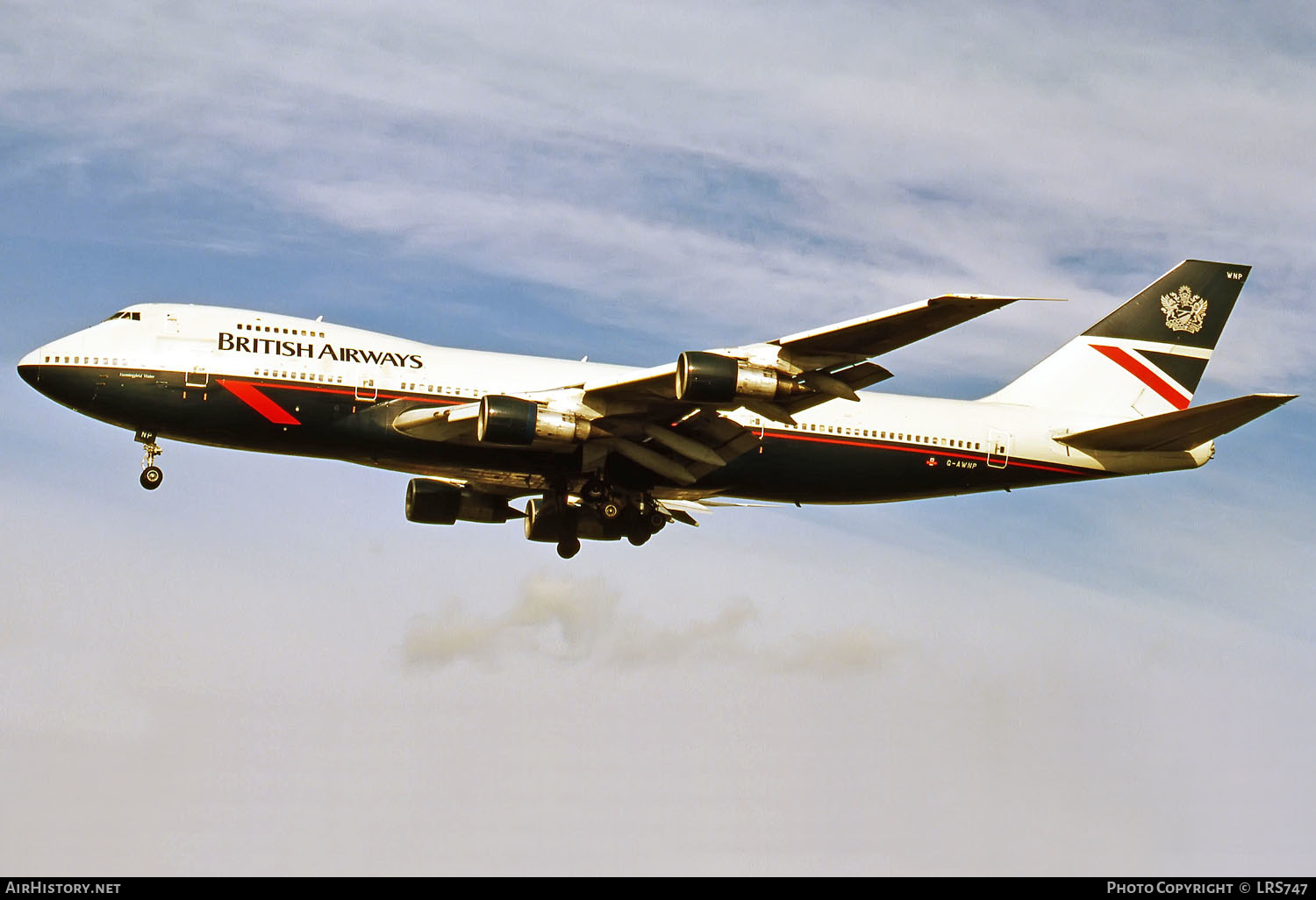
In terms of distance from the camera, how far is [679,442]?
37188mm

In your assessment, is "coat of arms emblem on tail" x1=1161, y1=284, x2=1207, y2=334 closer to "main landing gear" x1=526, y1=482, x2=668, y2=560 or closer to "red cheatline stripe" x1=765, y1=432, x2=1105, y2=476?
"red cheatline stripe" x1=765, y1=432, x2=1105, y2=476

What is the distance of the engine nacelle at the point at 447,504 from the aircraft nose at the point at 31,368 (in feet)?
35.8

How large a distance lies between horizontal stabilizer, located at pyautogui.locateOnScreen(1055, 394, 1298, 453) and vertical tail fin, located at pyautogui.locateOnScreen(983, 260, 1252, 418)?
2.82 meters

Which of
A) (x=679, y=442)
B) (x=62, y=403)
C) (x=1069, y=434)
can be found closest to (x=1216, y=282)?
(x=1069, y=434)

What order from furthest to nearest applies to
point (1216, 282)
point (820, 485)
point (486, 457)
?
point (1216, 282), point (820, 485), point (486, 457)

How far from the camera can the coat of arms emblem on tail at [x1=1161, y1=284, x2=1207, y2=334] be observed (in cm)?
4453

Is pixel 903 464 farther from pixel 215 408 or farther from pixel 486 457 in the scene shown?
pixel 215 408

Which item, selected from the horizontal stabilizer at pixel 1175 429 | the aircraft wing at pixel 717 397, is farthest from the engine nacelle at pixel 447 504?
the horizontal stabilizer at pixel 1175 429

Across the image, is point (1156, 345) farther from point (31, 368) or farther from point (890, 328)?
point (31, 368)

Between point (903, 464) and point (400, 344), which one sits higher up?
point (400, 344)

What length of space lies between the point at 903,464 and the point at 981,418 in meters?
2.98

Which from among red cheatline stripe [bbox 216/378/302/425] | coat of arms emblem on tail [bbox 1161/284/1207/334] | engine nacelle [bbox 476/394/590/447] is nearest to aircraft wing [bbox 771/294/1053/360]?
engine nacelle [bbox 476/394/590/447]

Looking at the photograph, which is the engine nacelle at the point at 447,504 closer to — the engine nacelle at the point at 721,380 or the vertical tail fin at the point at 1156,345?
the engine nacelle at the point at 721,380
